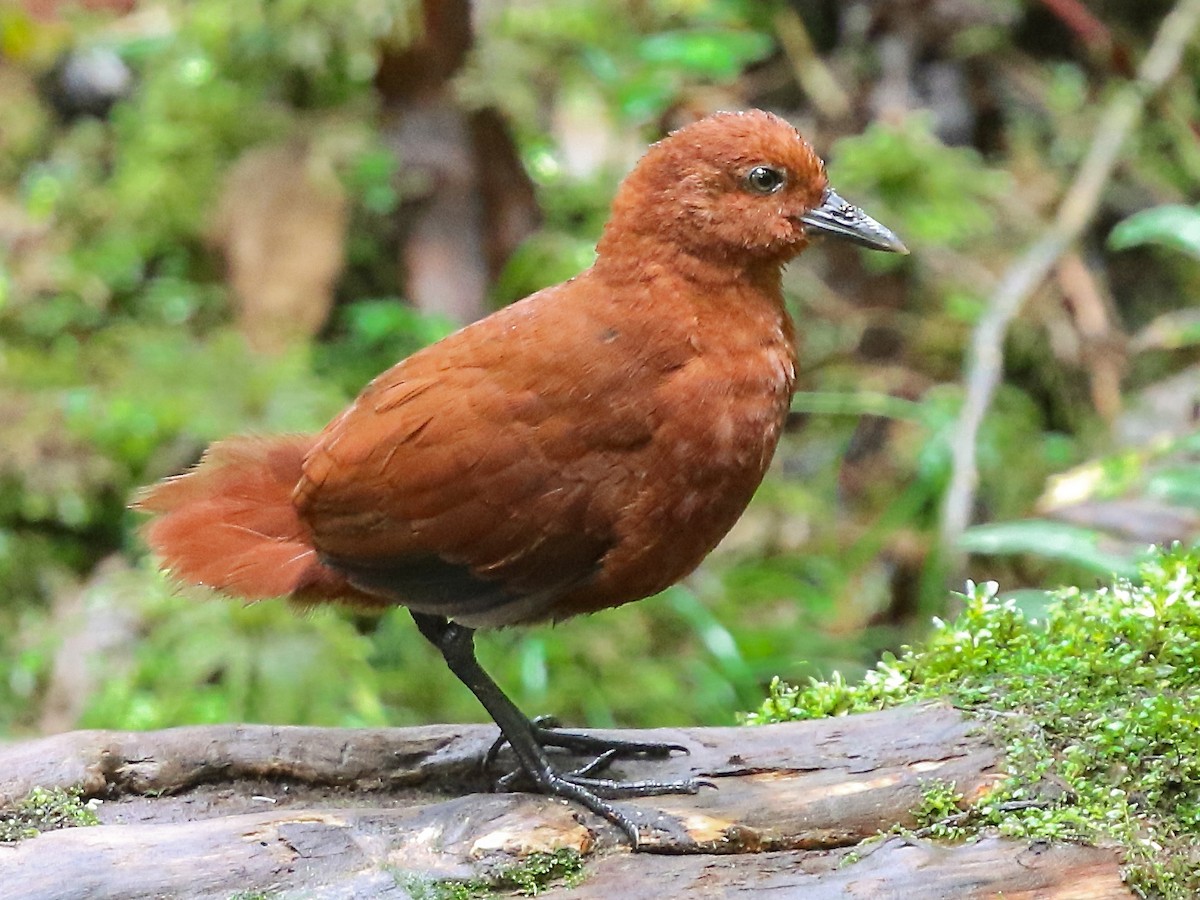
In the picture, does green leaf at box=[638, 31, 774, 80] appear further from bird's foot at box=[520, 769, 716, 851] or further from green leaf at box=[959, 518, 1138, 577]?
bird's foot at box=[520, 769, 716, 851]

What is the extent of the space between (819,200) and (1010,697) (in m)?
1.06

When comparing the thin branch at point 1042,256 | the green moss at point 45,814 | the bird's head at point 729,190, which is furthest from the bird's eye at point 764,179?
the thin branch at point 1042,256

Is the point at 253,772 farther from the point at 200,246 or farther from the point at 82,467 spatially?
the point at 200,246

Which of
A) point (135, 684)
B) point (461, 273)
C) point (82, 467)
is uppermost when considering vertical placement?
point (461, 273)

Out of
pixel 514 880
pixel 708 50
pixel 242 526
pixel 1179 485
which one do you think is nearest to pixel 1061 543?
pixel 1179 485

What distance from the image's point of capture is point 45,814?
2.34 metres

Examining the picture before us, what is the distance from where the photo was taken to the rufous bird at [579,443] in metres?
2.36

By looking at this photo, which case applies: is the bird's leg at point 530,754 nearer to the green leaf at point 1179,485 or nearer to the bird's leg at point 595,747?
the bird's leg at point 595,747

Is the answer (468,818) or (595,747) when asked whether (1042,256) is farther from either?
(468,818)

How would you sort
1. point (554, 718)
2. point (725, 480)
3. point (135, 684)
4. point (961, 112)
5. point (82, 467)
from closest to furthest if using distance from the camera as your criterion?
point (725, 480) → point (554, 718) → point (135, 684) → point (82, 467) → point (961, 112)

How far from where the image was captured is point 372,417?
99.4 inches

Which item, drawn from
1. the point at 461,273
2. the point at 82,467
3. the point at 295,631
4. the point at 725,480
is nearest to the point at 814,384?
the point at 461,273

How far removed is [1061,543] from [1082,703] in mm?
1003

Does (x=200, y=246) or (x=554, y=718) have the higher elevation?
(x=200, y=246)
